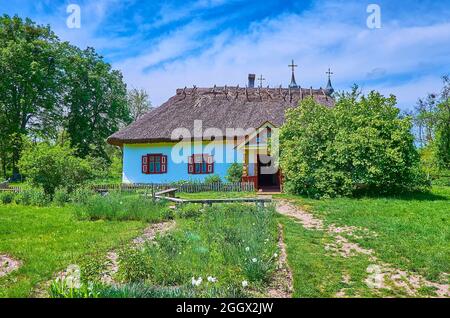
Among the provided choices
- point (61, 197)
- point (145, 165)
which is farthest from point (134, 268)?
point (145, 165)

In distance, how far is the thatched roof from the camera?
2380 cm

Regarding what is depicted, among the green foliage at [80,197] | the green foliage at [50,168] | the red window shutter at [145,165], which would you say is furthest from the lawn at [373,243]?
the red window shutter at [145,165]

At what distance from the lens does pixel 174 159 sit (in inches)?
939

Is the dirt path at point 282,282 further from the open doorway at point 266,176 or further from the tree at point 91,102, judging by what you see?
the tree at point 91,102

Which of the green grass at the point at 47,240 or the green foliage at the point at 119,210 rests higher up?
the green foliage at the point at 119,210

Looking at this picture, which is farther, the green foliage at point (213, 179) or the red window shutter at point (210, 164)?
the red window shutter at point (210, 164)

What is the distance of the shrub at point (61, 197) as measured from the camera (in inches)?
583

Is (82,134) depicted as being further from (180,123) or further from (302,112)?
(302,112)

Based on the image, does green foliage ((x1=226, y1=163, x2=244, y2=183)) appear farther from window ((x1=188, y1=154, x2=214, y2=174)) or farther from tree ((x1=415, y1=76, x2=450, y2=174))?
tree ((x1=415, y1=76, x2=450, y2=174))

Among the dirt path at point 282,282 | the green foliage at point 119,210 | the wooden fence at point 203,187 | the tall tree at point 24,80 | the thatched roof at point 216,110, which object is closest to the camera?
the dirt path at point 282,282

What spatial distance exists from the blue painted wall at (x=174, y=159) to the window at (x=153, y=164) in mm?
214

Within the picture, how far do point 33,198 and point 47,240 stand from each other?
7928mm

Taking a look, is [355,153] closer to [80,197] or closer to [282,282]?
[80,197]
